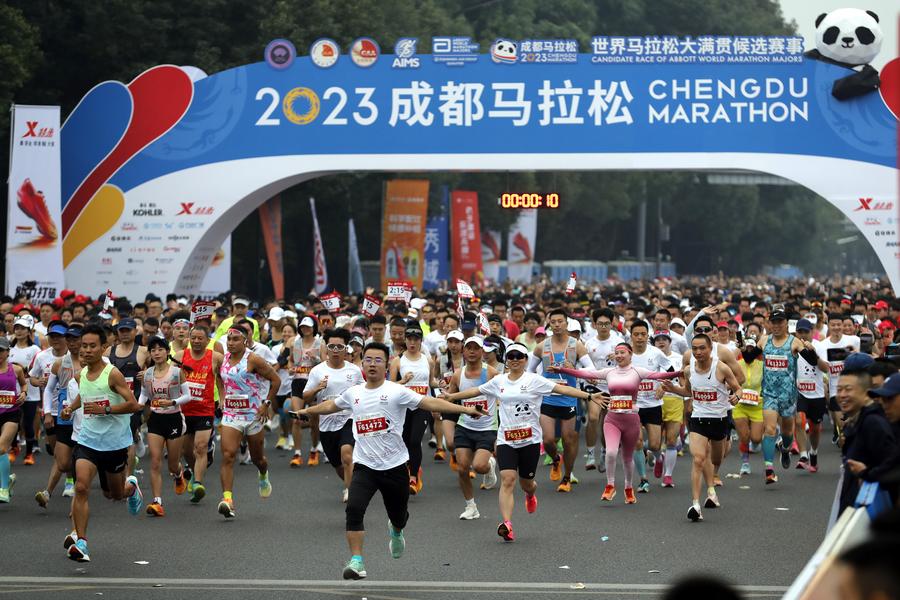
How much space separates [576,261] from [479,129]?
4981cm

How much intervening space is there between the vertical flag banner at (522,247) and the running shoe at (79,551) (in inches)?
1616

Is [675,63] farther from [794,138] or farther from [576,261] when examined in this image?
[576,261]

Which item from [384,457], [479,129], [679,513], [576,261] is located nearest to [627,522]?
[679,513]

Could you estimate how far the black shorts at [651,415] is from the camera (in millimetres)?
15373

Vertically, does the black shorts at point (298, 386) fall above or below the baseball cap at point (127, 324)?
below

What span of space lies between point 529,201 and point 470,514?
610 inches

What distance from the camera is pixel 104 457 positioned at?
450 inches

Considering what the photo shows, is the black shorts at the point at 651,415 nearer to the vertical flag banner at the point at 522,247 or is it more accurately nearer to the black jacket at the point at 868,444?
the black jacket at the point at 868,444

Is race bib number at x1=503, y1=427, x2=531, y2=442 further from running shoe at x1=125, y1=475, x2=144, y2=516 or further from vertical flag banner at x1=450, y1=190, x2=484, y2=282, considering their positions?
vertical flag banner at x1=450, y1=190, x2=484, y2=282

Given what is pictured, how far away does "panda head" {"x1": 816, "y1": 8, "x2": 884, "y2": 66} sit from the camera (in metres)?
28.1

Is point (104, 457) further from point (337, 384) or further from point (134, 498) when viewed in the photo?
point (337, 384)

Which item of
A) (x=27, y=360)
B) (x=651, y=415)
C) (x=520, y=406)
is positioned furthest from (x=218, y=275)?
(x=520, y=406)

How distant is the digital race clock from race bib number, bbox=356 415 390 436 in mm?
17725

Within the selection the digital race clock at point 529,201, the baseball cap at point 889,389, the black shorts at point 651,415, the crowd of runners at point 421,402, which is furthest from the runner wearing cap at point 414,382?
the digital race clock at point 529,201
